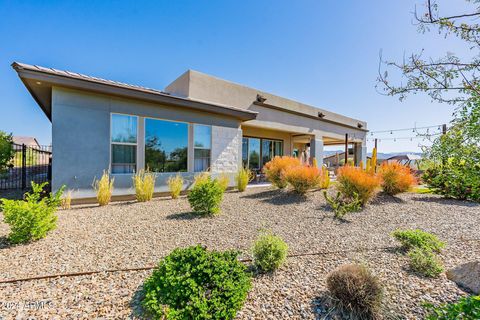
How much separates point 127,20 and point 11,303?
9391mm

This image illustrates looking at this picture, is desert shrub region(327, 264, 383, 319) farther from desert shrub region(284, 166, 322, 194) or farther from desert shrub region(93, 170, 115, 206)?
desert shrub region(93, 170, 115, 206)

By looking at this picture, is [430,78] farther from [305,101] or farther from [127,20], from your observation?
[305,101]

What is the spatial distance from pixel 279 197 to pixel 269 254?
184 inches

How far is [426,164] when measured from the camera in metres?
2.62

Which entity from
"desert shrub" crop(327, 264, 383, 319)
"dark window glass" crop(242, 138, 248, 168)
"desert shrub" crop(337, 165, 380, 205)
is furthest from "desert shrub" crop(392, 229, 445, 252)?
"dark window glass" crop(242, 138, 248, 168)

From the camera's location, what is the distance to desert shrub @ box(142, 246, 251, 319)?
1961mm

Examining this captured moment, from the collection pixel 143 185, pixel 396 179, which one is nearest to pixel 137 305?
pixel 143 185

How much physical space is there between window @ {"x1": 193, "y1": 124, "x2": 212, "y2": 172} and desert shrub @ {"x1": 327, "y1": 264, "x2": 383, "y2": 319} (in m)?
6.96

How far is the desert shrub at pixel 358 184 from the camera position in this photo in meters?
6.23

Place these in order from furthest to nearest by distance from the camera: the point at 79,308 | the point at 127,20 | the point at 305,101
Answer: the point at 305,101
the point at 127,20
the point at 79,308

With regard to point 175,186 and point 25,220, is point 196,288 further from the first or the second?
point 175,186

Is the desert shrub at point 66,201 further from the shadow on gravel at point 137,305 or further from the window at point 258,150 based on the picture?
the window at point 258,150

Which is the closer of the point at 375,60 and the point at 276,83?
the point at 375,60

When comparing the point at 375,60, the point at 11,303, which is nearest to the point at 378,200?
the point at 375,60
